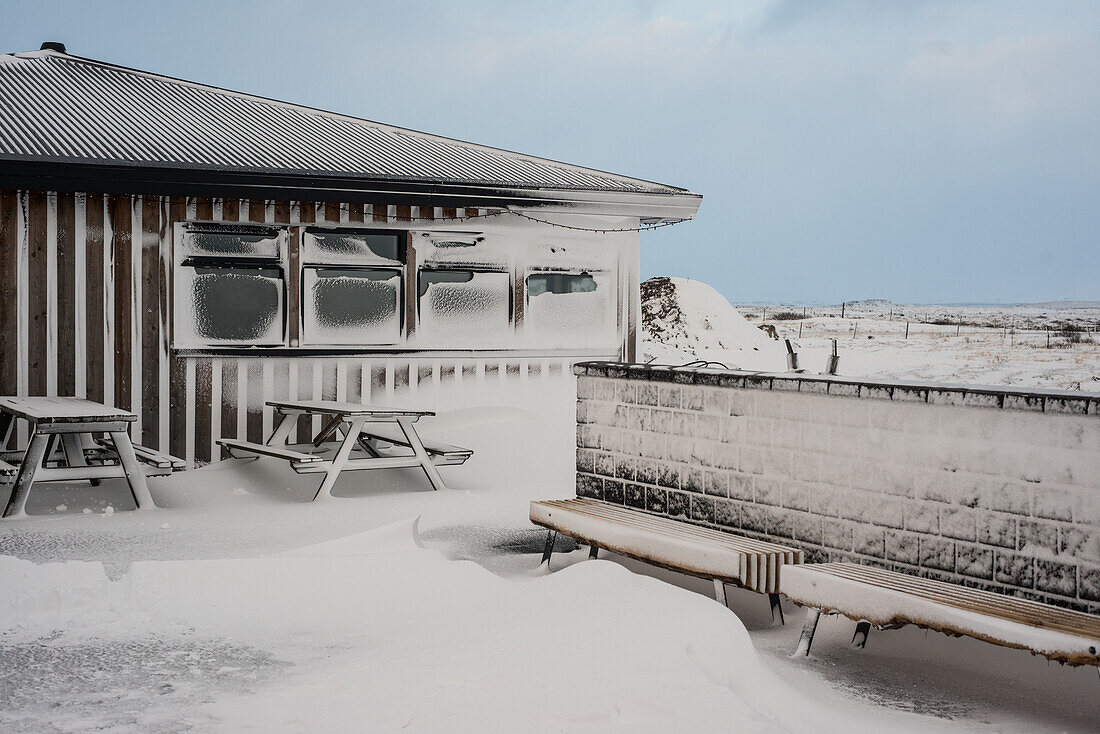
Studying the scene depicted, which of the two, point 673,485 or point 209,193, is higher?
point 209,193

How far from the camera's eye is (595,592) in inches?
204

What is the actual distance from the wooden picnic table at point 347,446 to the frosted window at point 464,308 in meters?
1.41

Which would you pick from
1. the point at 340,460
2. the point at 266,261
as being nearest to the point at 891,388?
the point at 340,460

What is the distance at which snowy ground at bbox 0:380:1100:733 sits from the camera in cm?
366

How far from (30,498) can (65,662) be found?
4.74 m

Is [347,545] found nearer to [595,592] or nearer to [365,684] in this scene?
[595,592]

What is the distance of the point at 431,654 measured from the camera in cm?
432

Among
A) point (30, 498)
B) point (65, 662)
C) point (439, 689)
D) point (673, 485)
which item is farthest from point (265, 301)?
point (439, 689)

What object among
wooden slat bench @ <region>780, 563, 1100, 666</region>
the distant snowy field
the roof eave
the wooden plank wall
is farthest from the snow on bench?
the distant snowy field

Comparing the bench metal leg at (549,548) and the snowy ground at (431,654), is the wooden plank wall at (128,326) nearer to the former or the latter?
Answer: the snowy ground at (431,654)

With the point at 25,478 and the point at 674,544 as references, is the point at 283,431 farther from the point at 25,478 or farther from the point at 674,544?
the point at 674,544

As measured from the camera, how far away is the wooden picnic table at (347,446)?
8.56 meters

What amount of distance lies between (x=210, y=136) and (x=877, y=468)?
8.19 metres

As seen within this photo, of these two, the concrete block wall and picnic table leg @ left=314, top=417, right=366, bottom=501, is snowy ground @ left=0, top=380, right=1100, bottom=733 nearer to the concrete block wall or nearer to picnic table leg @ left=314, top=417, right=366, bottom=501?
the concrete block wall
